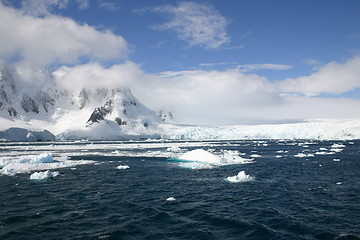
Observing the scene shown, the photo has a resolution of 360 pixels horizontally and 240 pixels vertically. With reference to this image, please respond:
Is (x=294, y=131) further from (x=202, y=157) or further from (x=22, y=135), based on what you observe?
(x=22, y=135)

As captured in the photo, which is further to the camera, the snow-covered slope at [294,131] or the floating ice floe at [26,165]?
the snow-covered slope at [294,131]

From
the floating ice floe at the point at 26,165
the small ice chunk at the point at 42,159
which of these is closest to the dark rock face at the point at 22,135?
the small ice chunk at the point at 42,159

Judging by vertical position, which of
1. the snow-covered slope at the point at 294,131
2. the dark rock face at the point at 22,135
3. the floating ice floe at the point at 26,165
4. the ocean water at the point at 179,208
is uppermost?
the snow-covered slope at the point at 294,131

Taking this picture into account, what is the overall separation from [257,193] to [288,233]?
9.04 meters

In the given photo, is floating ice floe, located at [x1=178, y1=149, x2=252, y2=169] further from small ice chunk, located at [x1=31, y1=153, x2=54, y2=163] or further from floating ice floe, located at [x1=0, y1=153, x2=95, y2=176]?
small ice chunk, located at [x1=31, y1=153, x2=54, y2=163]

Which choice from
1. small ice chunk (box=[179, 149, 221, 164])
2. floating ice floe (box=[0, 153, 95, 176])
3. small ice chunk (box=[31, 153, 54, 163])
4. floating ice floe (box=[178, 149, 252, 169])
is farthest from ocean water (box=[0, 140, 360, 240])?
small ice chunk (box=[179, 149, 221, 164])

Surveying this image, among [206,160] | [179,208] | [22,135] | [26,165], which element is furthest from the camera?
[22,135]

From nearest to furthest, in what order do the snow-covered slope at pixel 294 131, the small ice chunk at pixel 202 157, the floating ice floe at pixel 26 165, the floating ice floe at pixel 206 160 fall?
the floating ice floe at pixel 26 165 < the floating ice floe at pixel 206 160 < the small ice chunk at pixel 202 157 < the snow-covered slope at pixel 294 131

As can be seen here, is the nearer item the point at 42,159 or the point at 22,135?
the point at 42,159

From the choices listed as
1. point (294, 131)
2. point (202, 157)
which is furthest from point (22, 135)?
point (294, 131)

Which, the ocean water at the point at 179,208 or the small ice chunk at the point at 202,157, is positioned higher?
the small ice chunk at the point at 202,157

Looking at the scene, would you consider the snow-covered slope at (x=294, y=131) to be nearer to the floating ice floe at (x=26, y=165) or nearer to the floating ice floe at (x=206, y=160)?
the floating ice floe at (x=206, y=160)

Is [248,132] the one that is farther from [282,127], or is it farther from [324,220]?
[324,220]

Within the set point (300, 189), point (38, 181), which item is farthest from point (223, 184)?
point (38, 181)
